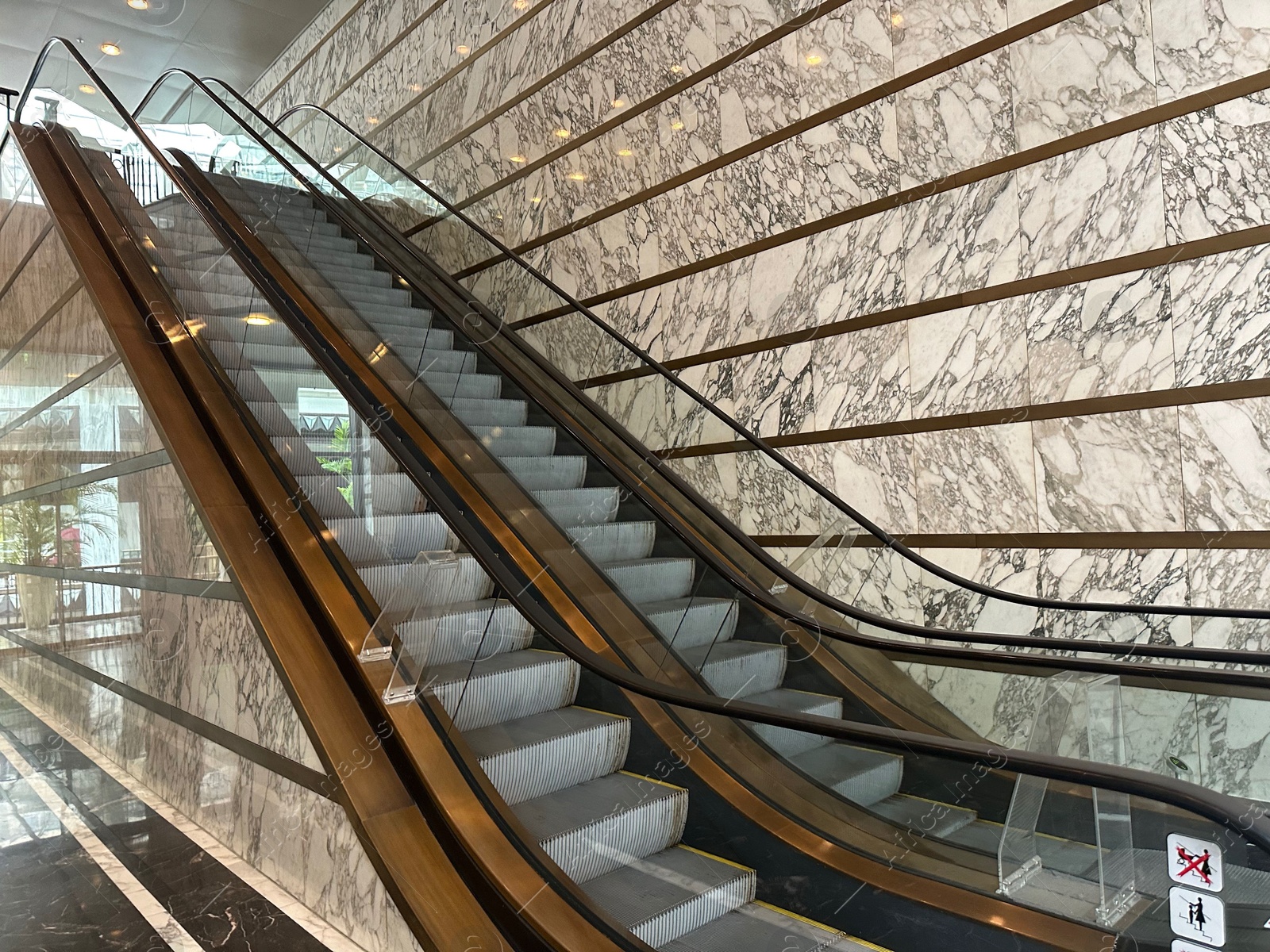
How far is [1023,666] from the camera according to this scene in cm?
261

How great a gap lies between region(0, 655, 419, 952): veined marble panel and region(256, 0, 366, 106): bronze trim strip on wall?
23.4ft

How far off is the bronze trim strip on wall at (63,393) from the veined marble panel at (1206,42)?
4.70 meters

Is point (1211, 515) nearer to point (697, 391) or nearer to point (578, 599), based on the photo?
point (578, 599)

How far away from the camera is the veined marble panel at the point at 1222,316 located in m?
2.86

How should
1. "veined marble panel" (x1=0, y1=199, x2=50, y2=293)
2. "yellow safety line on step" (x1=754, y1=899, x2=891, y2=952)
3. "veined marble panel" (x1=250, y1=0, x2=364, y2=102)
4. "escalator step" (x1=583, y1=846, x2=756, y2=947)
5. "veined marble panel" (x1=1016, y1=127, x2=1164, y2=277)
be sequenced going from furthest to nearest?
"veined marble panel" (x1=250, y1=0, x2=364, y2=102) → "veined marble panel" (x1=0, y1=199, x2=50, y2=293) → "veined marble panel" (x1=1016, y1=127, x2=1164, y2=277) → "escalator step" (x1=583, y1=846, x2=756, y2=947) → "yellow safety line on step" (x1=754, y1=899, x2=891, y2=952)

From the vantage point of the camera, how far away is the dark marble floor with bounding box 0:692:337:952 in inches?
112

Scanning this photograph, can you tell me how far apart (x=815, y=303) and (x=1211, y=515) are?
6.63 ft

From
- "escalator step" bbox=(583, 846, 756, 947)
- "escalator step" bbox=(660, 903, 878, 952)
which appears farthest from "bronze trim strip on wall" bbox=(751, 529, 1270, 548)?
"escalator step" bbox=(660, 903, 878, 952)

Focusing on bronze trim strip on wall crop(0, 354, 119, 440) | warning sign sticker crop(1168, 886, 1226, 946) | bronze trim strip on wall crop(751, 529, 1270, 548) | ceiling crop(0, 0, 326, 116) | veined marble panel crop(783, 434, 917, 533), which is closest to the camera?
warning sign sticker crop(1168, 886, 1226, 946)

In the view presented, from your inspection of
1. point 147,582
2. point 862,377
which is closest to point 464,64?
point 862,377

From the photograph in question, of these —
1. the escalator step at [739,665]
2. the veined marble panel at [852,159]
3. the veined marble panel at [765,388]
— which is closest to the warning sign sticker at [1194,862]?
the escalator step at [739,665]

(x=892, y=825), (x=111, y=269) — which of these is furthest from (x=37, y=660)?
(x=892, y=825)

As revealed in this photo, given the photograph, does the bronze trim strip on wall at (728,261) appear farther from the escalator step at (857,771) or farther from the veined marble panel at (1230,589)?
the escalator step at (857,771)

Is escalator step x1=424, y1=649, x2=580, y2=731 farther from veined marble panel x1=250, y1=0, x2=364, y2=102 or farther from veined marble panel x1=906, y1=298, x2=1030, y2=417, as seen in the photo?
veined marble panel x1=250, y1=0, x2=364, y2=102
